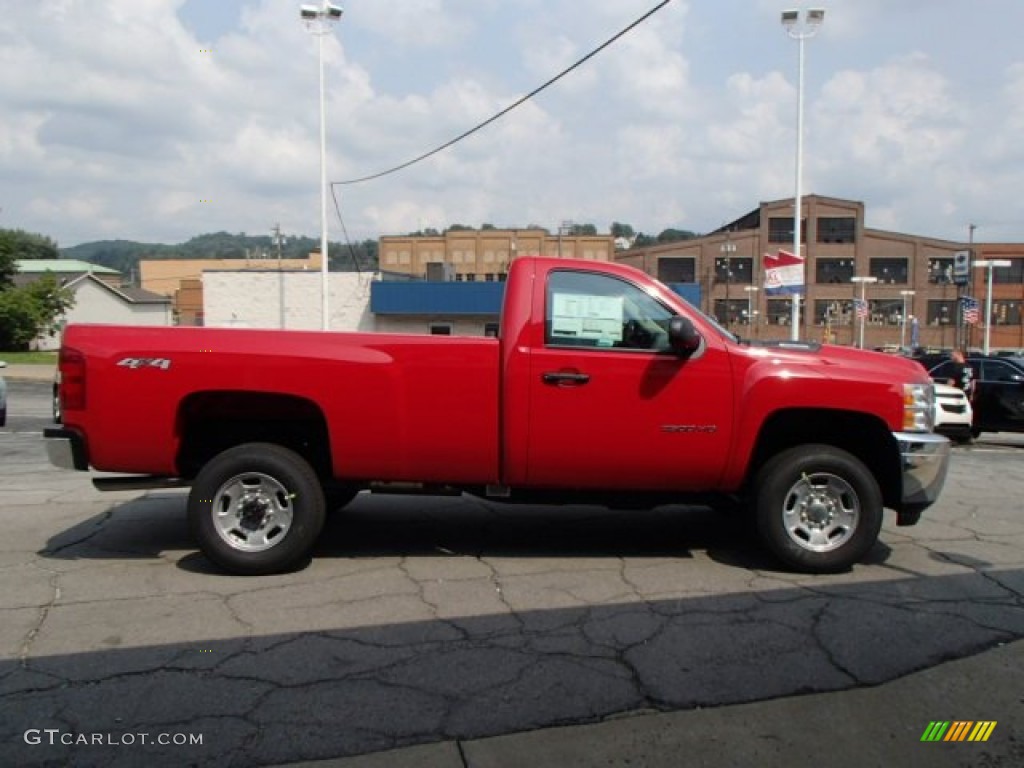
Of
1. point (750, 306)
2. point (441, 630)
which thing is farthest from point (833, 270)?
point (441, 630)

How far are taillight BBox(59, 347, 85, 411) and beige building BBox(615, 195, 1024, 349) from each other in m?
90.8

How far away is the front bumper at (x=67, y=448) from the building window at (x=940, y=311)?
10195 centimetres

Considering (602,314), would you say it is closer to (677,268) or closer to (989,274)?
(989,274)

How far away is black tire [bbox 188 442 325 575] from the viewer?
5156 mm

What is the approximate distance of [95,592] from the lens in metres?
4.93

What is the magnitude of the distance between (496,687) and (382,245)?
105047mm

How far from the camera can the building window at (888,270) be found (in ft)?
316

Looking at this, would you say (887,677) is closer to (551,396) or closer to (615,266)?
(551,396)

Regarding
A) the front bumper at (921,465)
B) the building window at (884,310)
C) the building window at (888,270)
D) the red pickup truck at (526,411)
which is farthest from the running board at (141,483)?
the building window at (888,270)

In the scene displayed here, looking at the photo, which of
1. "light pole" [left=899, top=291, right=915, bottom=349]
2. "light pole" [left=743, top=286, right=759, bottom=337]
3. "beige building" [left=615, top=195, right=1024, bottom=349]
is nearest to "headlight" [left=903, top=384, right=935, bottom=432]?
"light pole" [left=899, top=291, right=915, bottom=349]

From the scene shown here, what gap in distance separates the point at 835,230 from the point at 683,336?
100 meters

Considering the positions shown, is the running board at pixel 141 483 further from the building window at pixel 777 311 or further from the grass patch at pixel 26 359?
the building window at pixel 777 311

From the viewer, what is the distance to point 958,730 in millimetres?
3387

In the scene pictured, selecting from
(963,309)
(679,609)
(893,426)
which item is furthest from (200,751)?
(963,309)
